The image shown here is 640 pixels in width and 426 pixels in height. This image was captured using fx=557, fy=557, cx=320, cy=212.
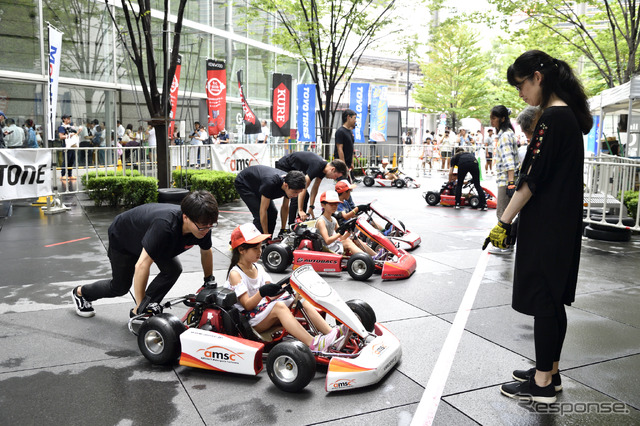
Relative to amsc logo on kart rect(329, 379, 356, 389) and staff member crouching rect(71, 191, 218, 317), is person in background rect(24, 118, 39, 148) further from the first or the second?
amsc logo on kart rect(329, 379, 356, 389)

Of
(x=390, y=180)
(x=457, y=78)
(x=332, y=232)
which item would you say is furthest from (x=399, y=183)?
(x=457, y=78)

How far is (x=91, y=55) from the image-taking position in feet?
60.6

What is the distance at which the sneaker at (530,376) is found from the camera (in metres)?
3.56

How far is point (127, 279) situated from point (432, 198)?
32.8 ft

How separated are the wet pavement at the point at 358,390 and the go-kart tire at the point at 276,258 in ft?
2.01

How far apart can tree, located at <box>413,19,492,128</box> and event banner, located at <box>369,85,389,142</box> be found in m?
18.4

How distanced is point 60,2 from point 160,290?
15867 millimetres

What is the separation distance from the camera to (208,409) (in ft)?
11.1

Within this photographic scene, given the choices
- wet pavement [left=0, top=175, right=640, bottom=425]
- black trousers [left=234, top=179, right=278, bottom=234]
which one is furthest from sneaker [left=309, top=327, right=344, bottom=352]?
black trousers [left=234, top=179, right=278, bottom=234]

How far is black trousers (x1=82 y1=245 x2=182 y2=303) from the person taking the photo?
177 inches

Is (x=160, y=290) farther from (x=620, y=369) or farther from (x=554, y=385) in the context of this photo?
(x=620, y=369)

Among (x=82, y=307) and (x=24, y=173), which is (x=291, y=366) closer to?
(x=82, y=307)

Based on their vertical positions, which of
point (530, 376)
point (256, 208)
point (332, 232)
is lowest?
point (530, 376)

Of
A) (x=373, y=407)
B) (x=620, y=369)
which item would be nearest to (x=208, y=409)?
(x=373, y=407)
